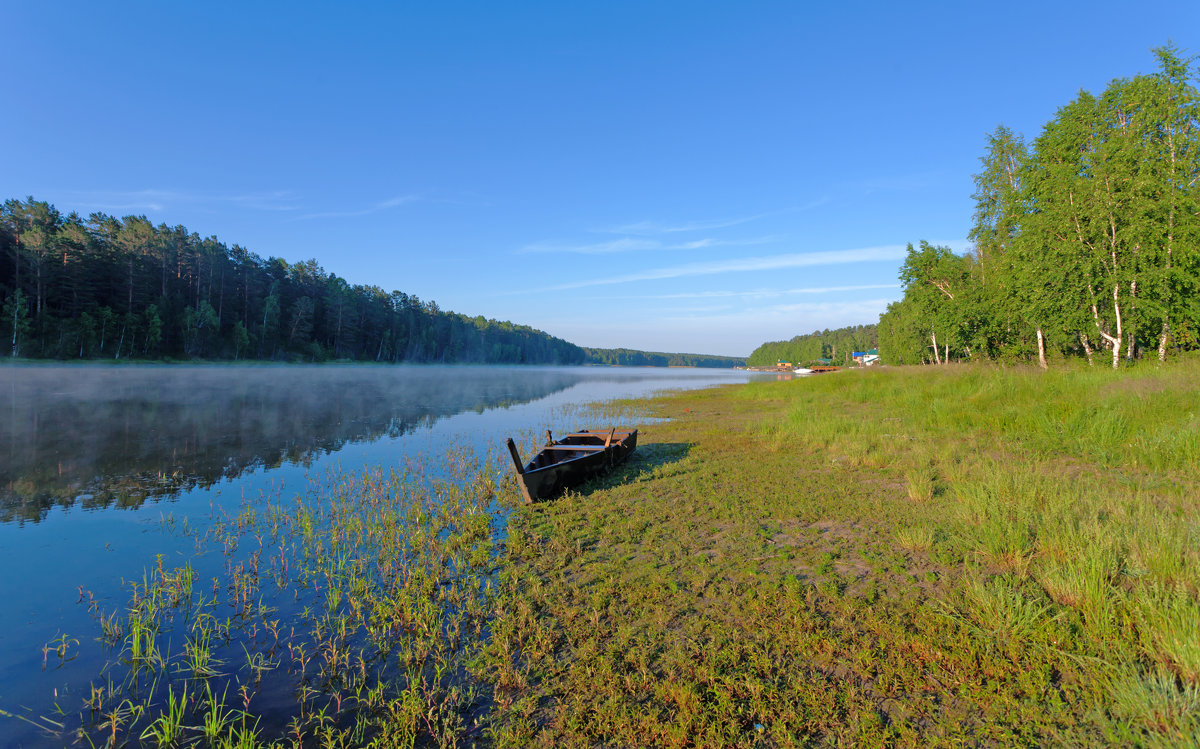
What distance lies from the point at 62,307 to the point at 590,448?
80506 millimetres

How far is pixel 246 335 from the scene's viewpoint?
74.4 meters

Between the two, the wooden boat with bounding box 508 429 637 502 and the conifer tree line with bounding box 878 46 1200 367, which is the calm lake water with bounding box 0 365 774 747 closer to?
the wooden boat with bounding box 508 429 637 502

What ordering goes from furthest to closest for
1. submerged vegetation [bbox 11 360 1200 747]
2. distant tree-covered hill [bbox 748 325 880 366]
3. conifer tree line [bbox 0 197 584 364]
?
distant tree-covered hill [bbox 748 325 880 366] < conifer tree line [bbox 0 197 584 364] < submerged vegetation [bbox 11 360 1200 747]

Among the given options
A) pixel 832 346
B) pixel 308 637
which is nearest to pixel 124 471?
pixel 308 637

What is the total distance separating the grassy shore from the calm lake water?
495 centimetres

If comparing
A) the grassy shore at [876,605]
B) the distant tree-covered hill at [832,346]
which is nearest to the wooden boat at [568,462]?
the grassy shore at [876,605]

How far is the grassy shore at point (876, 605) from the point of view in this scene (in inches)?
146

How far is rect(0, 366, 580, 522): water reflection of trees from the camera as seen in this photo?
1120 centimetres

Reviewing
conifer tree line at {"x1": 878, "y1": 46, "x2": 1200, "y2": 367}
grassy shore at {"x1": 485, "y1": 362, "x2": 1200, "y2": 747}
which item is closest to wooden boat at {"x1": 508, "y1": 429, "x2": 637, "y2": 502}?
grassy shore at {"x1": 485, "y1": 362, "x2": 1200, "y2": 747}

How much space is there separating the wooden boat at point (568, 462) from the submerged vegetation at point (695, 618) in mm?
560

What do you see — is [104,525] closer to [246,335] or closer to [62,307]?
[62,307]

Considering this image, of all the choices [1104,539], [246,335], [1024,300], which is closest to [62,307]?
[246,335]

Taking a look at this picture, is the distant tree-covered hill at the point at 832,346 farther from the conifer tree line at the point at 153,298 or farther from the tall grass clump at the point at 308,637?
Result: the tall grass clump at the point at 308,637

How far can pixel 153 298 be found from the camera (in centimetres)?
6391
